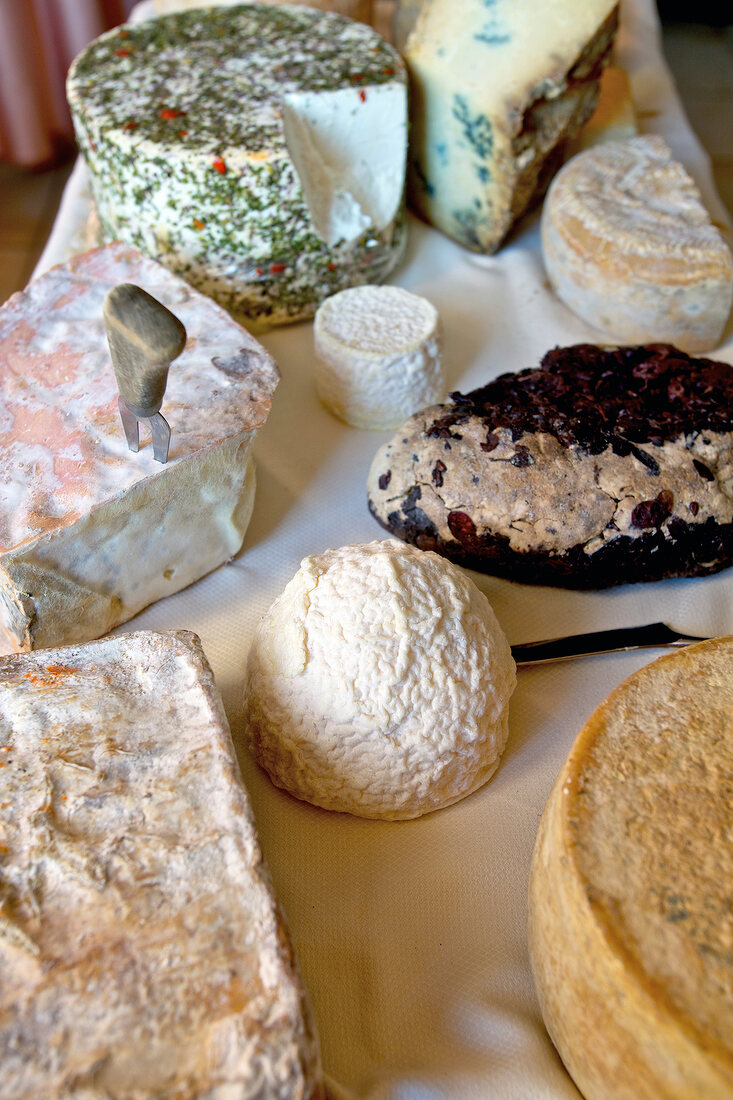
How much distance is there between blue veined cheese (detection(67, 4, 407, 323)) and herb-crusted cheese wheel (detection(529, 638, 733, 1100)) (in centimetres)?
123

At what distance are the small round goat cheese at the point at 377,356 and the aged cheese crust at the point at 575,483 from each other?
200 millimetres

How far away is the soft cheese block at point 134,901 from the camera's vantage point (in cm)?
75

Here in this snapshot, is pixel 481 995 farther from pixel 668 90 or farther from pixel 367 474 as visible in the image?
pixel 668 90

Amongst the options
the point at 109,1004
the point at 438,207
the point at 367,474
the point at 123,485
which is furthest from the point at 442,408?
the point at 109,1004

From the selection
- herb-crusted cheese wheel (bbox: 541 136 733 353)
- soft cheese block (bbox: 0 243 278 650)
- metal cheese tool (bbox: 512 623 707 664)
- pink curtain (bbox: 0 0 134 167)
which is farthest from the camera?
pink curtain (bbox: 0 0 134 167)

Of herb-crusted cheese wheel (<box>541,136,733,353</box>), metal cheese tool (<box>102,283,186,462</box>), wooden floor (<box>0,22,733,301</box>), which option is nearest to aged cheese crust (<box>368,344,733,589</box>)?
herb-crusted cheese wheel (<box>541,136,733,353</box>)

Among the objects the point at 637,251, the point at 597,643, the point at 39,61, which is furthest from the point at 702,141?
the point at 597,643

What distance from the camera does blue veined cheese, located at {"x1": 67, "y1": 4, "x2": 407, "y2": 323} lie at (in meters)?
1.75

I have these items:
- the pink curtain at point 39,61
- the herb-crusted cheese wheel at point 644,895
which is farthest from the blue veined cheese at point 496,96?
the pink curtain at point 39,61

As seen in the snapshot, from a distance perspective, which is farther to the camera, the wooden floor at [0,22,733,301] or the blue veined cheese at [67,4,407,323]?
the wooden floor at [0,22,733,301]

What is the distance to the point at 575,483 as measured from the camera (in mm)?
1427

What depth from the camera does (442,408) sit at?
1580mm

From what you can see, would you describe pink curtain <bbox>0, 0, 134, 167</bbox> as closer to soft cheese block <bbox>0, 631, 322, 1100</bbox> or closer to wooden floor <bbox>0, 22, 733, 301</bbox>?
wooden floor <bbox>0, 22, 733, 301</bbox>

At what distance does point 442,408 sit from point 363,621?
56cm
